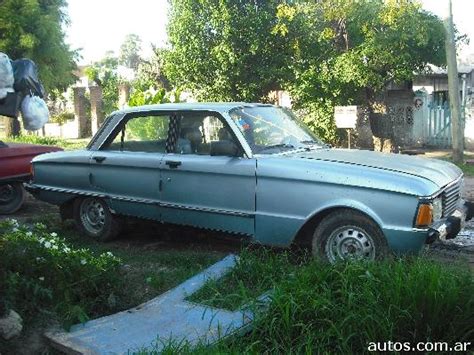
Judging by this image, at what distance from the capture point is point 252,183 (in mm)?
5305

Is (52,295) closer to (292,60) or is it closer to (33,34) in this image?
(292,60)

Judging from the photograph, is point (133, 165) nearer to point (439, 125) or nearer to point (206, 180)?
point (206, 180)

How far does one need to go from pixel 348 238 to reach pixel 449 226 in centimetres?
88

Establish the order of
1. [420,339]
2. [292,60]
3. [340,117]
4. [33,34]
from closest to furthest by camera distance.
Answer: [420,339], [340,117], [292,60], [33,34]

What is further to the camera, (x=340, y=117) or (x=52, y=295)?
(x=340, y=117)

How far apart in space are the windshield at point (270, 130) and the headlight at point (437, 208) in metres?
1.53

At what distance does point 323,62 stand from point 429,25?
2812 mm

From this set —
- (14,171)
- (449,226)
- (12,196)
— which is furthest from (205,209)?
(12,196)

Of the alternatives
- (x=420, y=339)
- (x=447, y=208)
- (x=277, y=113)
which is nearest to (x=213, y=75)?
(x=277, y=113)

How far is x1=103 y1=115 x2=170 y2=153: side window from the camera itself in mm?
6164

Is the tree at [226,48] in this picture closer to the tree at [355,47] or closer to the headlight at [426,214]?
the tree at [355,47]

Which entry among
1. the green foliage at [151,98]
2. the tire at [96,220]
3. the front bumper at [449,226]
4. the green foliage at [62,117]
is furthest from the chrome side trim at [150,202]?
the green foliage at [62,117]

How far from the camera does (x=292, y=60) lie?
15.8 m

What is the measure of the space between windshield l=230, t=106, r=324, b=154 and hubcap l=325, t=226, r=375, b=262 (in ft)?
3.65
